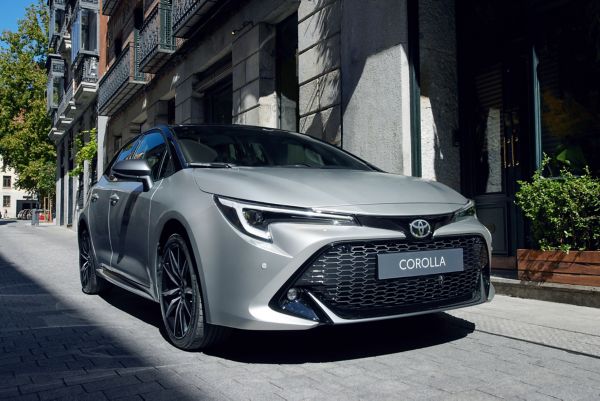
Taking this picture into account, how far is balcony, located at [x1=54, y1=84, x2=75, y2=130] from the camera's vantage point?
28.8m

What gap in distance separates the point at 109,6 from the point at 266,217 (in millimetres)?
21820

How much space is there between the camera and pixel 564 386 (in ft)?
9.34

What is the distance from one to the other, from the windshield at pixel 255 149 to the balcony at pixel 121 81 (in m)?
13.8

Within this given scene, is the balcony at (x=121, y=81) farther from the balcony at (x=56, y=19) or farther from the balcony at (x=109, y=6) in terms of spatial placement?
the balcony at (x=56, y=19)

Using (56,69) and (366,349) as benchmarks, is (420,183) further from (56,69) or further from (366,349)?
(56,69)

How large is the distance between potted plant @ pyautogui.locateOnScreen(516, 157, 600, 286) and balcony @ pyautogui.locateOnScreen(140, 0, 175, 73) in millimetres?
11600

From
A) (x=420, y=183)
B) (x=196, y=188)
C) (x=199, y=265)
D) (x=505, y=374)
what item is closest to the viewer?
(x=505, y=374)

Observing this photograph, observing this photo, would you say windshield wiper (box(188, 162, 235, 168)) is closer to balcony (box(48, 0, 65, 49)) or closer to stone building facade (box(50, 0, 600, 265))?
stone building facade (box(50, 0, 600, 265))

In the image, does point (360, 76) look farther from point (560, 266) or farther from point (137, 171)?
point (137, 171)

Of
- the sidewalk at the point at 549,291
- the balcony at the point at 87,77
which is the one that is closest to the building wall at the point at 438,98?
the sidewalk at the point at 549,291

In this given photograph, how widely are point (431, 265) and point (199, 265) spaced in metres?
1.24

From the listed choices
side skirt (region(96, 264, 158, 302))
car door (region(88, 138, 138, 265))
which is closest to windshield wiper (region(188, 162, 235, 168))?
side skirt (region(96, 264, 158, 302))

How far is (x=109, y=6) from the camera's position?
22.5 metres

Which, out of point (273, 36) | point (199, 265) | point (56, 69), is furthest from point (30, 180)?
point (199, 265)
